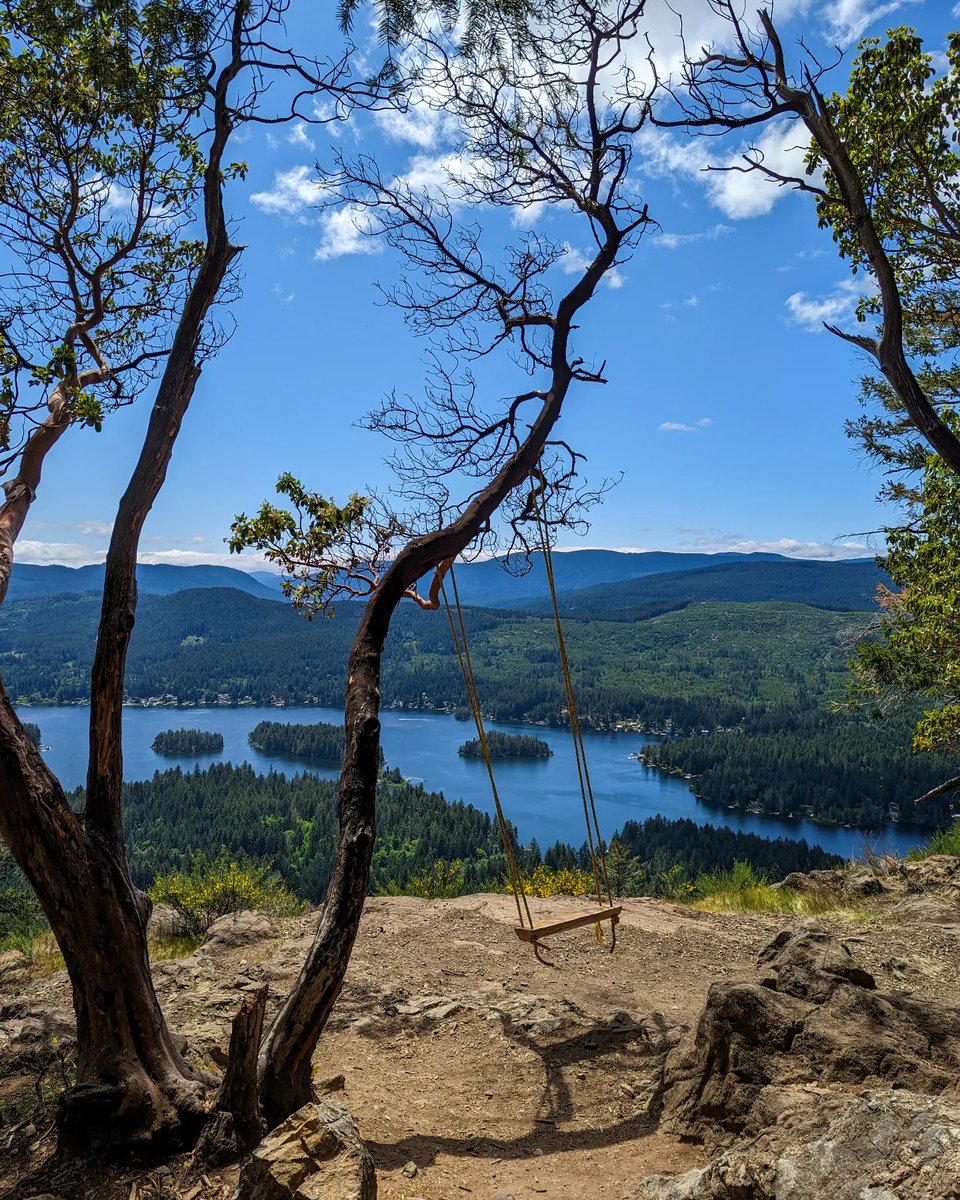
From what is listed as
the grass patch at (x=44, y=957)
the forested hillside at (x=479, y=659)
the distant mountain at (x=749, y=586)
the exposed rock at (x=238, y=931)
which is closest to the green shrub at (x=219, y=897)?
the exposed rock at (x=238, y=931)

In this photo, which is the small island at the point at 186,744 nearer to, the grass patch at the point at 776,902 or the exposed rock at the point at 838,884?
the grass patch at the point at 776,902

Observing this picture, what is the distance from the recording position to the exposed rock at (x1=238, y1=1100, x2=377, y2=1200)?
2.17 m

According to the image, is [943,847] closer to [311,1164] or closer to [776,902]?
[776,902]

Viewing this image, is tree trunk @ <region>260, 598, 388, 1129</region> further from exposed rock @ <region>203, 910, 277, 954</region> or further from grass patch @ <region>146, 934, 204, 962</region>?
grass patch @ <region>146, 934, 204, 962</region>

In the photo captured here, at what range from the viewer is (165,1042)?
3031 mm

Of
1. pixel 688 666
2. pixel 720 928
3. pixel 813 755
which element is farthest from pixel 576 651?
pixel 720 928

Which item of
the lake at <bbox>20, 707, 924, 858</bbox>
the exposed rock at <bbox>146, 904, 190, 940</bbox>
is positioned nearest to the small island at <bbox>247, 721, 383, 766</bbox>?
the lake at <bbox>20, 707, 924, 858</bbox>

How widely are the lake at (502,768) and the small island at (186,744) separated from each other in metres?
0.84

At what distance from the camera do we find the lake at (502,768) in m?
48.5

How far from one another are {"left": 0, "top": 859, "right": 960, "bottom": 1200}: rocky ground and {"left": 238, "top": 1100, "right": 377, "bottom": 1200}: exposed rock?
436 mm

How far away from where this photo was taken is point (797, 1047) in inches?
122

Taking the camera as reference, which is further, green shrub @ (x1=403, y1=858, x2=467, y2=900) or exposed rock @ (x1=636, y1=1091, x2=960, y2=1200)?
green shrub @ (x1=403, y1=858, x2=467, y2=900)

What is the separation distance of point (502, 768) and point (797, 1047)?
63.2 metres

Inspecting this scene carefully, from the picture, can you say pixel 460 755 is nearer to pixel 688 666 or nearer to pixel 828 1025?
pixel 688 666
